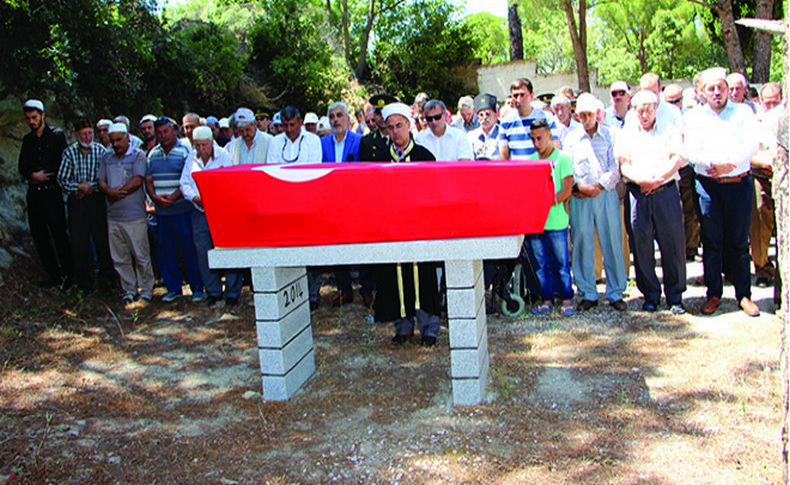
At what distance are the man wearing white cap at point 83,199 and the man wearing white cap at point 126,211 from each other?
146 mm

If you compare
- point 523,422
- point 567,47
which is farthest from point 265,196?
point 567,47

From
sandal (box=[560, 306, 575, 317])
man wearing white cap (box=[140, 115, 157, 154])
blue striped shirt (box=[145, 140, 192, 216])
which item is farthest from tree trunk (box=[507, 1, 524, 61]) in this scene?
sandal (box=[560, 306, 575, 317])

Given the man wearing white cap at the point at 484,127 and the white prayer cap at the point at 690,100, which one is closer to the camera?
the man wearing white cap at the point at 484,127

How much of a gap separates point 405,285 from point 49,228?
15.8 feet

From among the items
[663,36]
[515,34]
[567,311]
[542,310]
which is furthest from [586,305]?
[663,36]

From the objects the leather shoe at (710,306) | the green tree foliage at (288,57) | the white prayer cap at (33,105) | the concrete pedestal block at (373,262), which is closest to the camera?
the concrete pedestal block at (373,262)

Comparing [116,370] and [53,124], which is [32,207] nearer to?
[53,124]

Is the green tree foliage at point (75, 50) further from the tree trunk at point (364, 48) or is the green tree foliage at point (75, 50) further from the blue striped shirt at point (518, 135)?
the tree trunk at point (364, 48)

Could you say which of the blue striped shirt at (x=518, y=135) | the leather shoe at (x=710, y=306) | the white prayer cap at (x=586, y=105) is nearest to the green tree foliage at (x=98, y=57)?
the blue striped shirt at (x=518, y=135)

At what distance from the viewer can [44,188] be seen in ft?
25.5

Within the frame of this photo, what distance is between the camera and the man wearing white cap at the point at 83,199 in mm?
7633

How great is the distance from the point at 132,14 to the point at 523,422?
9.18 meters

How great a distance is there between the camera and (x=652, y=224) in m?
5.92

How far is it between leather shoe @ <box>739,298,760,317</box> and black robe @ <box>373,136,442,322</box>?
98.4 inches
